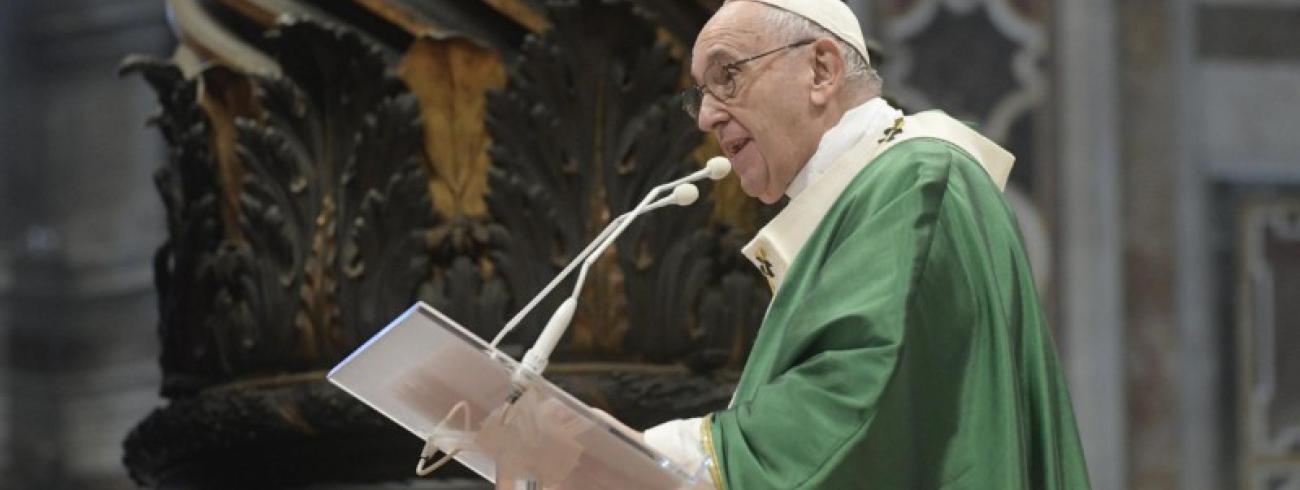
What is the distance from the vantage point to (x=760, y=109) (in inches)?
132

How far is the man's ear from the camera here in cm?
337

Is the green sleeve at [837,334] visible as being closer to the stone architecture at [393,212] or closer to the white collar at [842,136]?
the white collar at [842,136]

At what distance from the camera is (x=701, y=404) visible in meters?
4.84

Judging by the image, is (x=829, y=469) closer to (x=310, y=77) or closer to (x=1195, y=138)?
(x=310, y=77)

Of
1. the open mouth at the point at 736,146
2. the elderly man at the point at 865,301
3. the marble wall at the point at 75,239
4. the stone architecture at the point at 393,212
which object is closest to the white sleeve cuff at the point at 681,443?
the elderly man at the point at 865,301

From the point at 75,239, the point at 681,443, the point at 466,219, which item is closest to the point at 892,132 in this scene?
the point at 681,443

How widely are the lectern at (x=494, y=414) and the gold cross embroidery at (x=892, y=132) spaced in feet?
1.51

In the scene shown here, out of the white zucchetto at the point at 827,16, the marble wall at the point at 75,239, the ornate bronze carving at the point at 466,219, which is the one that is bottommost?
the marble wall at the point at 75,239

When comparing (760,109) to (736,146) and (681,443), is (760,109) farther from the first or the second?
(681,443)

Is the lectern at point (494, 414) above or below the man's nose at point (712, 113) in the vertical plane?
below

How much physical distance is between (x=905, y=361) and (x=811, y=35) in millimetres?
473

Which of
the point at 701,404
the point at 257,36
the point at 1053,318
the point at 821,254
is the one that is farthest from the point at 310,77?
the point at 1053,318

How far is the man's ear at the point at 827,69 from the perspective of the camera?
11.0 feet

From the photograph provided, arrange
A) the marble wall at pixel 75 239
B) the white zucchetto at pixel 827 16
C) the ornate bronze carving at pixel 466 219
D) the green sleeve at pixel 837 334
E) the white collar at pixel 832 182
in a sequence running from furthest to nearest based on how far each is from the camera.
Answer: the marble wall at pixel 75 239, the ornate bronze carving at pixel 466 219, the white zucchetto at pixel 827 16, the white collar at pixel 832 182, the green sleeve at pixel 837 334
